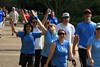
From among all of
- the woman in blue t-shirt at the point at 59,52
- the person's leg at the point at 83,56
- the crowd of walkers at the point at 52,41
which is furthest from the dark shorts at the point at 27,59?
the woman in blue t-shirt at the point at 59,52

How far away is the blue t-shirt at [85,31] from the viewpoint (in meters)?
9.04

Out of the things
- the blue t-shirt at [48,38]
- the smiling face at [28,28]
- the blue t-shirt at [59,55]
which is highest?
the smiling face at [28,28]

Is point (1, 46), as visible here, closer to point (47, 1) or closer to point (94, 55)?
point (94, 55)

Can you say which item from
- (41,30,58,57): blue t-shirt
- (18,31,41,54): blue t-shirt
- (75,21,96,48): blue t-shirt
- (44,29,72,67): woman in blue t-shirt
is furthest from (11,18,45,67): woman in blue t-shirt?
(44,29,72,67): woman in blue t-shirt

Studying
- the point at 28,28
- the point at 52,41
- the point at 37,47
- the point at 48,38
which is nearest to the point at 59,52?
the point at 52,41

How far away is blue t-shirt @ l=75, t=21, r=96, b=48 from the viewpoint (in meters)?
9.04

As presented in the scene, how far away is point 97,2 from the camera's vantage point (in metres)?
42.2

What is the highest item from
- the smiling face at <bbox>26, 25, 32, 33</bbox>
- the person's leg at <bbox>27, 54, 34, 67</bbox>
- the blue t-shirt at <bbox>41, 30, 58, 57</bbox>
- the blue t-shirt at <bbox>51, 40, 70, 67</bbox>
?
the smiling face at <bbox>26, 25, 32, 33</bbox>

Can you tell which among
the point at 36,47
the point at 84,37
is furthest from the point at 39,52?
the point at 84,37

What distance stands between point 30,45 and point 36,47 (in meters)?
0.63

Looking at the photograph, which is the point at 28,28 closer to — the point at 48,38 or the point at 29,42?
the point at 29,42

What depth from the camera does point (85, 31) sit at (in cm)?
905

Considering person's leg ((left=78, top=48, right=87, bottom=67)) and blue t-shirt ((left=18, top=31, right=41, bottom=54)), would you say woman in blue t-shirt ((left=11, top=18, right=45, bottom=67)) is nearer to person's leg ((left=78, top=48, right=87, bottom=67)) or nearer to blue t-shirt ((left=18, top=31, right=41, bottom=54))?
blue t-shirt ((left=18, top=31, right=41, bottom=54))

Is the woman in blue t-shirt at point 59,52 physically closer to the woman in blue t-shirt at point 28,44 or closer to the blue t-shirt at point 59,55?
the blue t-shirt at point 59,55
